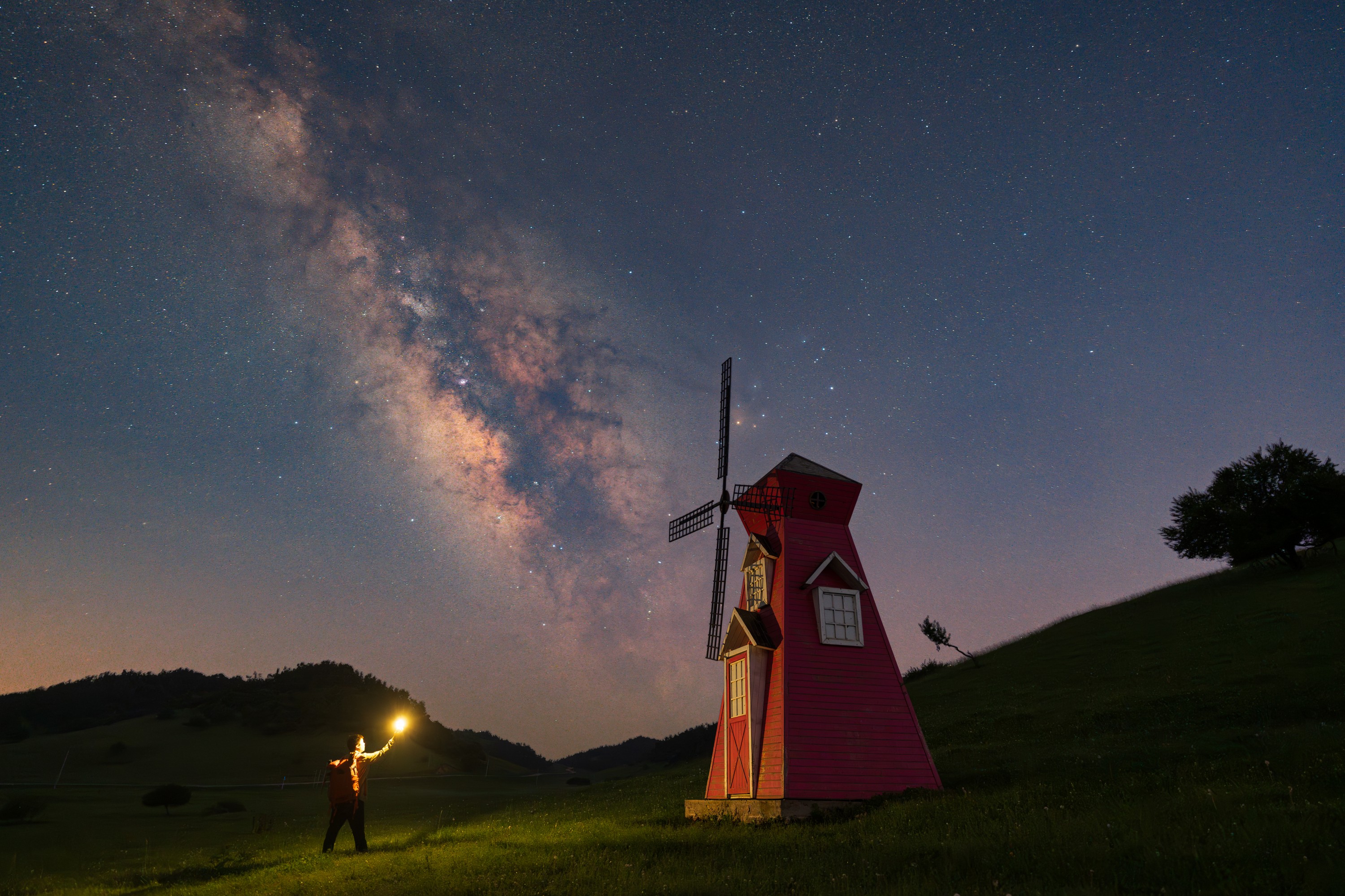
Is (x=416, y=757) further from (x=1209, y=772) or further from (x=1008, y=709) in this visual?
(x=1209, y=772)

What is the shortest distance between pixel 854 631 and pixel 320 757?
83727 mm

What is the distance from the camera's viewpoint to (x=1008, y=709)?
33719 millimetres

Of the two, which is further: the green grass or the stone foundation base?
the stone foundation base

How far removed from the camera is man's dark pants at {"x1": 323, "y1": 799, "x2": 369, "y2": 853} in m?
16.6

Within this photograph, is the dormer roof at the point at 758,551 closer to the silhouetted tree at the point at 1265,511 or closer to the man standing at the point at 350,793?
the man standing at the point at 350,793

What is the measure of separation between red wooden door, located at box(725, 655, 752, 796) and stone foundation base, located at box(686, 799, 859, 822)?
566 millimetres

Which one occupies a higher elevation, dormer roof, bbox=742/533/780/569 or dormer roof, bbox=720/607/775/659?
dormer roof, bbox=742/533/780/569

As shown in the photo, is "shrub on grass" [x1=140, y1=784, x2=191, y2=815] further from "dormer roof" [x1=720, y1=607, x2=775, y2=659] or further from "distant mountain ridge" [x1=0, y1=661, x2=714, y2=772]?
"distant mountain ridge" [x1=0, y1=661, x2=714, y2=772]

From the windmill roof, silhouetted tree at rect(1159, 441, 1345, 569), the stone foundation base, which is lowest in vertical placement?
the stone foundation base

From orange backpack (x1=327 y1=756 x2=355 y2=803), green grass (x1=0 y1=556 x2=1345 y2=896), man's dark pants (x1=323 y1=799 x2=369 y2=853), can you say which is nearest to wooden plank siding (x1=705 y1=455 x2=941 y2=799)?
green grass (x1=0 y1=556 x2=1345 y2=896)

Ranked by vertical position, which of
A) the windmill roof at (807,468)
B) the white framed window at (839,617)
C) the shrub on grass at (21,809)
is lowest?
the shrub on grass at (21,809)

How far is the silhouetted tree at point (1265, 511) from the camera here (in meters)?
46.6

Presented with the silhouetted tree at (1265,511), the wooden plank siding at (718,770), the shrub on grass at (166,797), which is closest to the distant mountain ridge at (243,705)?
the shrub on grass at (166,797)

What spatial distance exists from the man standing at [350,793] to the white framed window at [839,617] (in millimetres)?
13129
